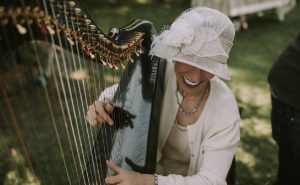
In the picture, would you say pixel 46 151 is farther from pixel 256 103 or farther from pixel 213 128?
pixel 256 103

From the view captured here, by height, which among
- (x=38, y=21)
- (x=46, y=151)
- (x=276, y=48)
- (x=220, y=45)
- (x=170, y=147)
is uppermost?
(x=38, y=21)

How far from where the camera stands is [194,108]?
2115 mm

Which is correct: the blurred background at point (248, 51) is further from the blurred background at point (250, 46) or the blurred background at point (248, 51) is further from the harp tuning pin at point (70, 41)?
the harp tuning pin at point (70, 41)

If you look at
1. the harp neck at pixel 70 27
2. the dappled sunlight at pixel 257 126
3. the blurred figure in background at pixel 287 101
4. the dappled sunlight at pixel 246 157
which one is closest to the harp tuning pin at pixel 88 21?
the harp neck at pixel 70 27

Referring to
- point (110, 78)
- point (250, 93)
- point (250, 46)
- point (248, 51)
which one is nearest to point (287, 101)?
point (110, 78)

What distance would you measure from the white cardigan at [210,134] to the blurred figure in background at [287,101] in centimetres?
40

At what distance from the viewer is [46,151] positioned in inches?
117

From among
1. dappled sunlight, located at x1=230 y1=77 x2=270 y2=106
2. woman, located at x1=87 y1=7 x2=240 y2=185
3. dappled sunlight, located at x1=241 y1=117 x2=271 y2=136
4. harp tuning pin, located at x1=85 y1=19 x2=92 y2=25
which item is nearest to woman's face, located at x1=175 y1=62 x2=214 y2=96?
woman, located at x1=87 y1=7 x2=240 y2=185

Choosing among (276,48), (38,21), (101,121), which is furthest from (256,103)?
(38,21)

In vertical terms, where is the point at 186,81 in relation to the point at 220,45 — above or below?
below

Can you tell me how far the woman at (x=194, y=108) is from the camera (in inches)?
70.2

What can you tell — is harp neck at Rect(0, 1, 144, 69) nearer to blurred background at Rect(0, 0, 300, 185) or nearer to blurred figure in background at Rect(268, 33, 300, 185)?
blurred background at Rect(0, 0, 300, 185)

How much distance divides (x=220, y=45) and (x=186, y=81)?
0.23m

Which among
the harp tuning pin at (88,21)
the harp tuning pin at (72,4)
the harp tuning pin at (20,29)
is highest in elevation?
the harp tuning pin at (20,29)
